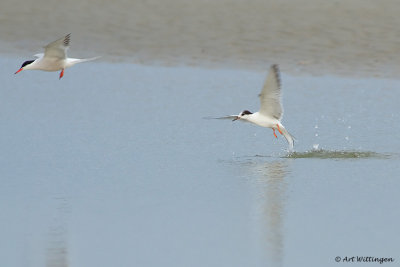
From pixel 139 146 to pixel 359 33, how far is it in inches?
245

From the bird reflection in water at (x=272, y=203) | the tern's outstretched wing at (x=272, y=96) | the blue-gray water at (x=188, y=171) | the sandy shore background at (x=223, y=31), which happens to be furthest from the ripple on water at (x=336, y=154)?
the sandy shore background at (x=223, y=31)

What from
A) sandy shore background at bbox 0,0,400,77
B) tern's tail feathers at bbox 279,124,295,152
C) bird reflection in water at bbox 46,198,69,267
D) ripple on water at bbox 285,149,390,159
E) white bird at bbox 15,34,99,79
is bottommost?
bird reflection in water at bbox 46,198,69,267

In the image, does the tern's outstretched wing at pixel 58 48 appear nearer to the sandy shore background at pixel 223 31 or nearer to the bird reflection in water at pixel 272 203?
the bird reflection in water at pixel 272 203

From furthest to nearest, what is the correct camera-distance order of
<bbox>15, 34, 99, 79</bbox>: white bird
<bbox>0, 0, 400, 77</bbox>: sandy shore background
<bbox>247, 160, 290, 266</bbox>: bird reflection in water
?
<bbox>0, 0, 400, 77</bbox>: sandy shore background → <bbox>15, 34, 99, 79</bbox>: white bird → <bbox>247, 160, 290, 266</bbox>: bird reflection in water

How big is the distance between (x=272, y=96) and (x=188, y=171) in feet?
5.11

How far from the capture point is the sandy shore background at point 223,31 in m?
14.2

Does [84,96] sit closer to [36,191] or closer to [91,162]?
[91,162]

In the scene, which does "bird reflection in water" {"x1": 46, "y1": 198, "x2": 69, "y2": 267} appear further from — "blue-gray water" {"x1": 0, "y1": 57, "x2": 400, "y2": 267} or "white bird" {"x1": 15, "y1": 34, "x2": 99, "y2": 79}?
"white bird" {"x1": 15, "y1": 34, "x2": 99, "y2": 79}

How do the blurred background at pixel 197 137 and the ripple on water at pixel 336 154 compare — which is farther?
the ripple on water at pixel 336 154

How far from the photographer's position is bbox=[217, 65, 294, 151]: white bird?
974 cm

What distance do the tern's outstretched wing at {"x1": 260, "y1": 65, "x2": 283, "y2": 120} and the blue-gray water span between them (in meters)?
0.40

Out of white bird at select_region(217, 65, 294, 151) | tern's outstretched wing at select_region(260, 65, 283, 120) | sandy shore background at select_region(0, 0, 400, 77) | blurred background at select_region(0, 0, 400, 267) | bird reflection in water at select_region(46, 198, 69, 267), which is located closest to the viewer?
bird reflection in water at select_region(46, 198, 69, 267)

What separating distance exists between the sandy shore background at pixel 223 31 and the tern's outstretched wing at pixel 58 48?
3999 mm

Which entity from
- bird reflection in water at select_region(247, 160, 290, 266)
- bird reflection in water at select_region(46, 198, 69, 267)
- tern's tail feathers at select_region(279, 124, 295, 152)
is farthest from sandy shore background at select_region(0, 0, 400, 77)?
bird reflection in water at select_region(46, 198, 69, 267)
